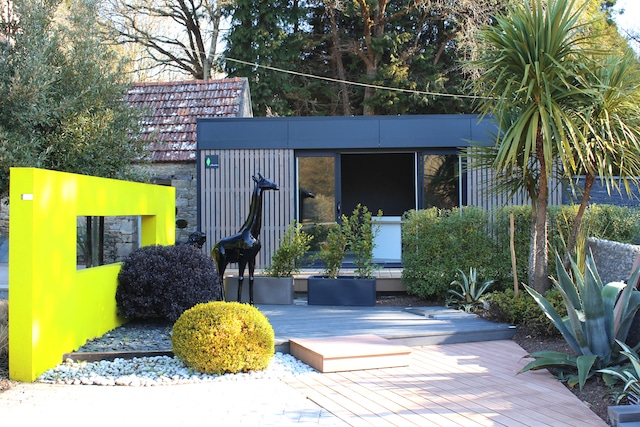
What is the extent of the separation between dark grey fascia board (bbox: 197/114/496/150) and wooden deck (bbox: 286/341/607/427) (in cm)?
539

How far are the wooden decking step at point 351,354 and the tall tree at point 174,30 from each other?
646 inches

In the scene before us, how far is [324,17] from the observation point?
20.0 meters

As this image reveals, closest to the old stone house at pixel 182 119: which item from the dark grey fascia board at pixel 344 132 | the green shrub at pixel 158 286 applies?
the dark grey fascia board at pixel 344 132

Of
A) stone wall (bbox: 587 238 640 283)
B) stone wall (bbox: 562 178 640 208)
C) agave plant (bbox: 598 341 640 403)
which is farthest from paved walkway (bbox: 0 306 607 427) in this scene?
stone wall (bbox: 562 178 640 208)

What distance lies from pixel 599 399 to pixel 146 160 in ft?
22.5

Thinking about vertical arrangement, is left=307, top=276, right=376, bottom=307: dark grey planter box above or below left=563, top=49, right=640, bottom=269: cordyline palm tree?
below

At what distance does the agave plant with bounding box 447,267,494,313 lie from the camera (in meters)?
7.96

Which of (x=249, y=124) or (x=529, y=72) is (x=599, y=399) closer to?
(x=529, y=72)

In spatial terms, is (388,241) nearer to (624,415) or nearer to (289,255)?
(289,255)

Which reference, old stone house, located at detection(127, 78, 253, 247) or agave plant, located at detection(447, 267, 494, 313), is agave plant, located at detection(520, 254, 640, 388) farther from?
old stone house, located at detection(127, 78, 253, 247)

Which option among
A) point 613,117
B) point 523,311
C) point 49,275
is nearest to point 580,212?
point 613,117

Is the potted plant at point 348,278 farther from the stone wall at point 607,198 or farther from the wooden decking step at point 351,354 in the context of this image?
the stone wall at point 607,198

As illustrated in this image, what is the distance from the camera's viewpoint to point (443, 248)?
856cm

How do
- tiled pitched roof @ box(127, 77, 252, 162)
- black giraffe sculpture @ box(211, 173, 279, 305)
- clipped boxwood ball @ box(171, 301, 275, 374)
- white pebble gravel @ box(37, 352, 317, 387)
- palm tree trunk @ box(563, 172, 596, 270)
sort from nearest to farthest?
white pebble gravel @ box(37, 352, 317, 387) < clipped boxwood ball @ box(171, 301, 275, 374) < palm tree trunk @ box(563, 172, 596, 270) < black giraffe sculpture @ box(211, 173, 279, 305) < tiled pitched roof @ box(127, 77, 252, 162)
